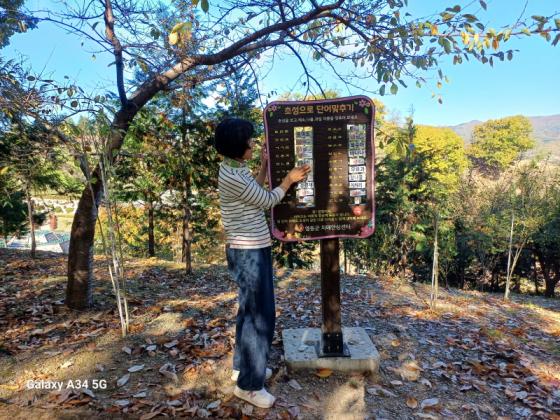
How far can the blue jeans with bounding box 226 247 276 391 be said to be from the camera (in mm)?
2650

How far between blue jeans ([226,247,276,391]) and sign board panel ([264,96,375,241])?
44 centimetres

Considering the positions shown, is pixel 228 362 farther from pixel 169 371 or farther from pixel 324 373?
pixel 324 373

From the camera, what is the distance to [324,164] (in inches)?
119

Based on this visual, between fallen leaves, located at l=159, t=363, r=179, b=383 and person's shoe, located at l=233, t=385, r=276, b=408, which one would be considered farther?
fallen leaves, located at l=159, t=363, r=179, b=383

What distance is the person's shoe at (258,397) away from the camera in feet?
9.01

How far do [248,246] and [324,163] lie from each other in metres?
0.95

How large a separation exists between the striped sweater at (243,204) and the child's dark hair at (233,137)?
0.07 m

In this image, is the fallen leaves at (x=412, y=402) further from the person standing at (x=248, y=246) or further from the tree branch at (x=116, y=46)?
the tree branch at (x=116, y=46)

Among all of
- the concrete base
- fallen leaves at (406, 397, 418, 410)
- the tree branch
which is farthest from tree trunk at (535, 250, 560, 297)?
the tree branch

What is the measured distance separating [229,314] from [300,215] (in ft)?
7.57

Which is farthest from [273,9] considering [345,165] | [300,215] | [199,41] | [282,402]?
[282,402]

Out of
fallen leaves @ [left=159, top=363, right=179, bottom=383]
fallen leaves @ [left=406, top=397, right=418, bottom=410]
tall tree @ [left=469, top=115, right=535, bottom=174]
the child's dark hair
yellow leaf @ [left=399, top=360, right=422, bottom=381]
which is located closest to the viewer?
the child's dark hair

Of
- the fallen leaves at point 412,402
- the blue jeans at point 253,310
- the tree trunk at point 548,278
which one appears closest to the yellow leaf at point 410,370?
the fallen leaves at point 412,402

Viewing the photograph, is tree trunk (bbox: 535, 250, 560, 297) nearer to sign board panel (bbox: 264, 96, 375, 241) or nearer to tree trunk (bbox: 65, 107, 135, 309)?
sign board panel (bbox: 264, 96, 375, 241)
